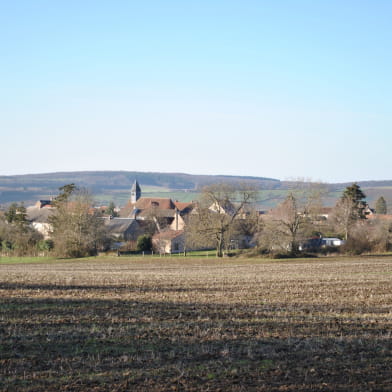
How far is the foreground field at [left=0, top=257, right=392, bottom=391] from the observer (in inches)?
409

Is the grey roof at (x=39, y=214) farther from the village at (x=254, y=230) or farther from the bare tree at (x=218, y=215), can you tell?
the bare tree at (x=218, y=215)

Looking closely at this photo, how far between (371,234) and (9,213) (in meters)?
52.2

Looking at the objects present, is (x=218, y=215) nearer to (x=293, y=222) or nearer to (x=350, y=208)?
(x=293, y=222)

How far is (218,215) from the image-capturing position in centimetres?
6938

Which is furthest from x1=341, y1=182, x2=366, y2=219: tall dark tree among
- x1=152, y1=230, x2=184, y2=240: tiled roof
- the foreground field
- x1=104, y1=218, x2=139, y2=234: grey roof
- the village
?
the foreground field

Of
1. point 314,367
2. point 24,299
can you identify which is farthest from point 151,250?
point 314,367

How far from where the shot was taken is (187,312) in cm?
1838

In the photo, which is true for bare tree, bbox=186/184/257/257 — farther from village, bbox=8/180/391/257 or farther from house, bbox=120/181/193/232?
house, bbox=120/181/193/232

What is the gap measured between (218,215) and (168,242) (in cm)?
1681

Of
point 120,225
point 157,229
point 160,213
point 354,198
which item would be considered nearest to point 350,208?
point 354,198

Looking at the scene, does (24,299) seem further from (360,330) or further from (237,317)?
(360,330)

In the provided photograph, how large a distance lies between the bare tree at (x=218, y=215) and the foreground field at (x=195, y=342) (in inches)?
1768

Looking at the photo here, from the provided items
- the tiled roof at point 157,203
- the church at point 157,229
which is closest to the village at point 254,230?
the church at point 157,229

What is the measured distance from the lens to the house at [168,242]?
82.1 metres
